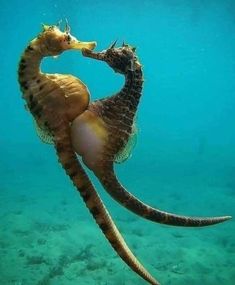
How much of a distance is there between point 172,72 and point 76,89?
119 metres

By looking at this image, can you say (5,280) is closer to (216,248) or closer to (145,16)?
(216,248)

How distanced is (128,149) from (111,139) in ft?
0.44

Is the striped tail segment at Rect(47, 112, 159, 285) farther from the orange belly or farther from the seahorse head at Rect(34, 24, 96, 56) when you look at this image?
the seahorse head at Rect(34, 24, 96, 56)

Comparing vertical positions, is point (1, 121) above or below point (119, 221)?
above

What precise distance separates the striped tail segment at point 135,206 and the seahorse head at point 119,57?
442mm

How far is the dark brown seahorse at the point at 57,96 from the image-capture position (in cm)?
182

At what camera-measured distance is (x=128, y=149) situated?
1958 millimetres

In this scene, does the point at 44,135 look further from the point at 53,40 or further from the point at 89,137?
the point at 53,40

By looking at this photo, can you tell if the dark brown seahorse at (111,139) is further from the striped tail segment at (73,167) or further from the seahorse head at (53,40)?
the seahorse head at (53,40)

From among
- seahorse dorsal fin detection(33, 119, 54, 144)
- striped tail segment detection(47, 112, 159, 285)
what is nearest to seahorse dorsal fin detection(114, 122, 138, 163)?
striped tail segment detection(47, 112, 159, 285)

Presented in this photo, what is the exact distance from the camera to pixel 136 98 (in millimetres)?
1800

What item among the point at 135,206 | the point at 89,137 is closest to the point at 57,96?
the point at 89,137

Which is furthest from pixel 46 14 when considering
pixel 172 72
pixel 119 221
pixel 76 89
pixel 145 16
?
pixel 172 72

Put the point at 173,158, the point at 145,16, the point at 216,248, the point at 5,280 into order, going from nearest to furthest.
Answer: the point at 5,280, the point at 216,248, the point at 173,158, the point at 145,16
